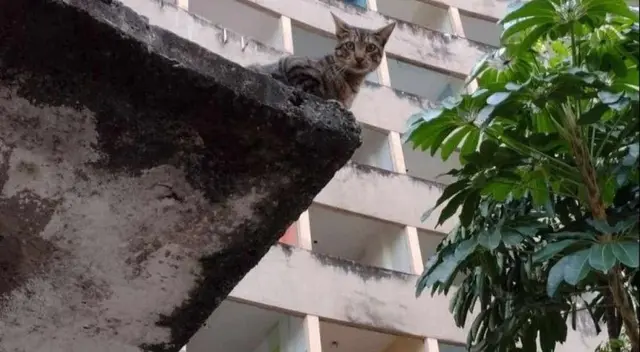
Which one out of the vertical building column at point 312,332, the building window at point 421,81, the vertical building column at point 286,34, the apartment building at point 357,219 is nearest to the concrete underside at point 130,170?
the apartment building at point 357,219

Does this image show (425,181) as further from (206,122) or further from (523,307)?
(206,122)

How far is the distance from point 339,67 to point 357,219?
7.61 metres

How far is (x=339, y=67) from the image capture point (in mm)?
2828

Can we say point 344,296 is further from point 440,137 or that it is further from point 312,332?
point 440,137

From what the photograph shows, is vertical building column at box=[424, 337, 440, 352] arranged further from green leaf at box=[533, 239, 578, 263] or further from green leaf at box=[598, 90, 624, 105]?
green leaf at box=[598, 90, 624, 105]

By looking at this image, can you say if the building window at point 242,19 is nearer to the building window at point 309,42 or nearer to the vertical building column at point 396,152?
the building window at point 309,42

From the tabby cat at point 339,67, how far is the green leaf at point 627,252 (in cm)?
96

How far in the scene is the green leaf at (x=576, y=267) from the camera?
177 cm

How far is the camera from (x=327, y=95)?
2.58m

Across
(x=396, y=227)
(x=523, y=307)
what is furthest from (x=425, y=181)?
(x=523, y=307)

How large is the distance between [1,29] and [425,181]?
33.0ft

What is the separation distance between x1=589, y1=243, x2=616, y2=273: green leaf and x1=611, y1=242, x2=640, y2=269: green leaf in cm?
3

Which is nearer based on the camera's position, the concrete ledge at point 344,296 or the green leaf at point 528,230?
the green leaf at point 528,230

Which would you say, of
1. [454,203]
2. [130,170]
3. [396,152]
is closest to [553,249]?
[454,203]
